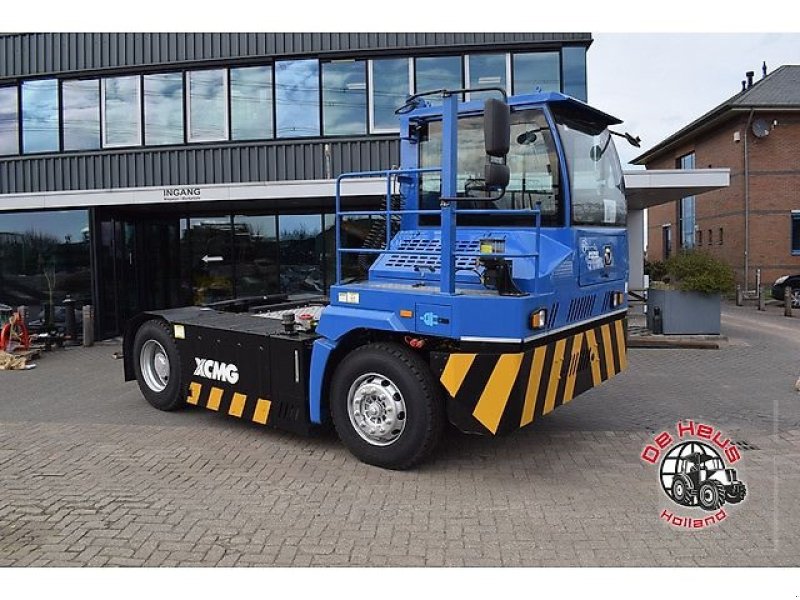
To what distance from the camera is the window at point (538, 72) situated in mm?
12273

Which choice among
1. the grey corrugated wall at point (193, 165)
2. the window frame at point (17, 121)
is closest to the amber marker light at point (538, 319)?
the grey corrugated wall at point (193, 165)

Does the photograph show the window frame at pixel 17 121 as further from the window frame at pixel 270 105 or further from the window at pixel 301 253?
the window at pixel 301 253

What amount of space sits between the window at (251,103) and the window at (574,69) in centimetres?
550

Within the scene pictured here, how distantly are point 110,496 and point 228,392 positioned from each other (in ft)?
6.20

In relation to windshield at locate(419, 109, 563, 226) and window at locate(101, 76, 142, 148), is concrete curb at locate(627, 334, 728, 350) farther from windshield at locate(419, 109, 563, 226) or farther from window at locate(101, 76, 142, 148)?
window at locate(101, 76, 142, 148)

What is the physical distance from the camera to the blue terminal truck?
16.3 ft

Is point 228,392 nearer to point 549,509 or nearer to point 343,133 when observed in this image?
point 549,509

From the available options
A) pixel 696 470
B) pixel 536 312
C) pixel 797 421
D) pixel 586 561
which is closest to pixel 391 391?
pixel 536 312

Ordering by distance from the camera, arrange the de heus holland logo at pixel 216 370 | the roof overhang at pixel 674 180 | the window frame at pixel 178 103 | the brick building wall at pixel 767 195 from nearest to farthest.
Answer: the de heus holland logo at pixel 216 370 → the roof overhang at pixel 674 180 → the window frame at pixel 178 103 → the brick building wall at pixel 767 195

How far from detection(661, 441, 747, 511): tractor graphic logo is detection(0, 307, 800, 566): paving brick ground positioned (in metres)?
0.12

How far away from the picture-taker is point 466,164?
5.88 meters

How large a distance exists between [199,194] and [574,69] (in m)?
7.02

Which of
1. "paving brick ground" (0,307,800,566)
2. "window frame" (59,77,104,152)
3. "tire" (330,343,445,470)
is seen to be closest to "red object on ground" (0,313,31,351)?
"window frame" (59,77,104,152)

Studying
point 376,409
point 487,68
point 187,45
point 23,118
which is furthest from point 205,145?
point 376,409
